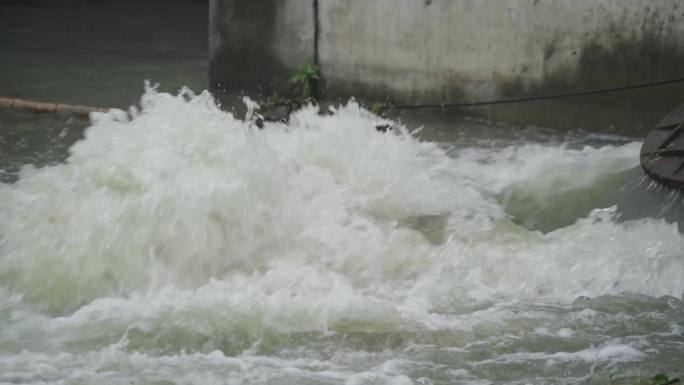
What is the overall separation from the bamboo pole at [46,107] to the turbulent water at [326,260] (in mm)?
1711

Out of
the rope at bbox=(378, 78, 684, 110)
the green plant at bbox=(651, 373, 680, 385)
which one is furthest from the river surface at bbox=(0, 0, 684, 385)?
the rope at bbox=(378, 78, 684, 110)

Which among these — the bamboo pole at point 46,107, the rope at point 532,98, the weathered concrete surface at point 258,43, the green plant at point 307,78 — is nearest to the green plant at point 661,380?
the rope at point 532,98

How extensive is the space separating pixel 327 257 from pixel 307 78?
4.01 m

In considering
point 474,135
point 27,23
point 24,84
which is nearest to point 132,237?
point 474,135

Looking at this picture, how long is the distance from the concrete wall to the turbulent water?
60 cm

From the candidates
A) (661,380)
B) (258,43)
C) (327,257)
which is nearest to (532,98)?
(258,43)

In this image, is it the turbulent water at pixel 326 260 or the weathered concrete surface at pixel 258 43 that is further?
the weathered concrete surface at pixel 258 43

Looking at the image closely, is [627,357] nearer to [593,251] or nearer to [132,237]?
[593,251]

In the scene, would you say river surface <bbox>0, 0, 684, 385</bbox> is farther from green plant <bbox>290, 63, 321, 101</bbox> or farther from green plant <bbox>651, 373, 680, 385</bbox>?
green plant <bbox>290, 63, 321, 101</bbox>

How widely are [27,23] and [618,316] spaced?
1115 centimetres

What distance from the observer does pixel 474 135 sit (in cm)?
938

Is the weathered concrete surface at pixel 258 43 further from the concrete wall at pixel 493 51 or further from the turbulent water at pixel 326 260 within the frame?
the turbulent water at pixel 326 260

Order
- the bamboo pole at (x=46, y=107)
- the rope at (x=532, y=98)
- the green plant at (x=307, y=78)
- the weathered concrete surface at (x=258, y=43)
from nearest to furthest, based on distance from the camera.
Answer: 1. the rope at (x=532, y=98)
2. the bamboo pole at (x=46, y=107)
3. the green plant at (x=307, y=78)
4. the weathered concrete surface at (x=258, y=43)

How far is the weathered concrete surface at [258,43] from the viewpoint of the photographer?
418 inches
